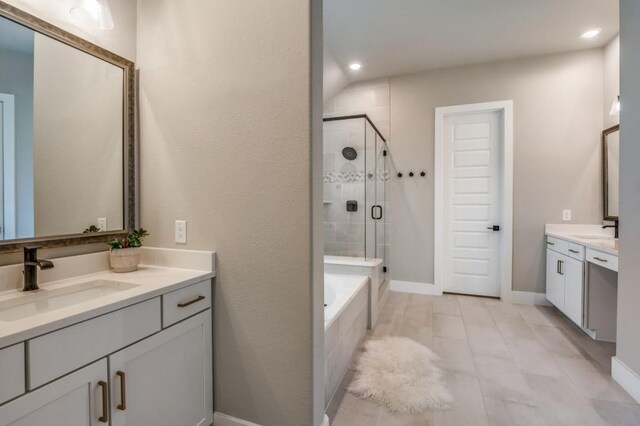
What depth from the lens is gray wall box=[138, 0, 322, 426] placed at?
1325 millimetres

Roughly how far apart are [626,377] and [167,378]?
2.63 metres

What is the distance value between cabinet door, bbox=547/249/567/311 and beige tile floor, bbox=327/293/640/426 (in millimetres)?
180

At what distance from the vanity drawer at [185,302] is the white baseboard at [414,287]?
3035mm

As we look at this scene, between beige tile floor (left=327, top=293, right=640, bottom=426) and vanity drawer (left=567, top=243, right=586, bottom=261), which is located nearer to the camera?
beige tile floor (left=327, top=293, right=640, bottom=426)

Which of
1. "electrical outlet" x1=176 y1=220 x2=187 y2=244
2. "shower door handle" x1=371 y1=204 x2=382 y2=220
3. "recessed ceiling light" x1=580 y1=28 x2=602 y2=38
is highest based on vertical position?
"recessed ceiling light" x1=580 y1=28 x2=602 y2=38

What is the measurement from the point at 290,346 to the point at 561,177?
3.64 m

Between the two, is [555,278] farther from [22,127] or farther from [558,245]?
[22,127]

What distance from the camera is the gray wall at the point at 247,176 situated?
4.35 ft

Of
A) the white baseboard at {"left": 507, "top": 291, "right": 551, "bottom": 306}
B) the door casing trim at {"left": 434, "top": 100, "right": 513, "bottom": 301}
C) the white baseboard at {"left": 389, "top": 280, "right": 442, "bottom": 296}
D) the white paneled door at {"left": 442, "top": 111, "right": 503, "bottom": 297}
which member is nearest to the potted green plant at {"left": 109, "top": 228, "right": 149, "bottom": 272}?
the white baseboard at {"left": 389, "top": 280, "right": 442, "bottom": 296}

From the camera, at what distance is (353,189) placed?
364 cm

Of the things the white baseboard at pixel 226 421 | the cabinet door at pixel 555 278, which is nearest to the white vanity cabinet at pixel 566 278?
the cabinet door at pixel 555 278

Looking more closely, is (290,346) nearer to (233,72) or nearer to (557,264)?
(233,72)

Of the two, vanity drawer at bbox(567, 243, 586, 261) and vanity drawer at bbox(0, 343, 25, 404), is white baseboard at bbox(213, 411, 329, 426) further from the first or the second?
vanity drawer at bbox(567, 243, 586, 261)

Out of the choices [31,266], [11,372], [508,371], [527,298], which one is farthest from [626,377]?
[31,266]
